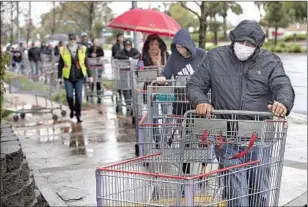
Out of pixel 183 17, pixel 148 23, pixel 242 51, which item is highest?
pixel 183 17

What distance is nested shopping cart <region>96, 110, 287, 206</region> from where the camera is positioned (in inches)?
148

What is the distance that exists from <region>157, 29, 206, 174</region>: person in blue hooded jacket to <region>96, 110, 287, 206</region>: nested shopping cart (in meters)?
1.96

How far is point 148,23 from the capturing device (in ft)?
35.8

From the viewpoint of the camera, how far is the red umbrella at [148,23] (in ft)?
35.4

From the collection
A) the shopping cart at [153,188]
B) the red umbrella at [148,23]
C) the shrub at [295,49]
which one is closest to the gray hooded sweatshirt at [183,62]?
the shopping cart at [153,188]

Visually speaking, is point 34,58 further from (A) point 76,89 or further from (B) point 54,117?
(A) point 76,89

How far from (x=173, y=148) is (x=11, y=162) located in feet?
5.70

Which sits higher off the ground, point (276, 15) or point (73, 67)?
point (276, 15)

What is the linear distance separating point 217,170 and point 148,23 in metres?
7.45

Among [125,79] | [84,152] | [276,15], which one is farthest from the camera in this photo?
[276,15]

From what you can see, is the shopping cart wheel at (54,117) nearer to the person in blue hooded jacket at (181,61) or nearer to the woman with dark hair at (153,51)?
the woman with dark hair at (153,51)

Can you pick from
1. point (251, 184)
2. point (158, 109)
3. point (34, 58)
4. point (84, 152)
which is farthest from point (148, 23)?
point (34, 58)

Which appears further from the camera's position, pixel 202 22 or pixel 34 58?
pixel 34 58

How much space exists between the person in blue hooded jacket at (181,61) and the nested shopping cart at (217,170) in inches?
77.1
